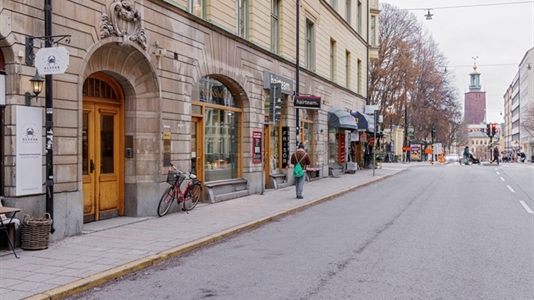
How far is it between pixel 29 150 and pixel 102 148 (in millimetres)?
2814

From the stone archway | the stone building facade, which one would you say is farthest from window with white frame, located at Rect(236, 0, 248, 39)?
the stone archway

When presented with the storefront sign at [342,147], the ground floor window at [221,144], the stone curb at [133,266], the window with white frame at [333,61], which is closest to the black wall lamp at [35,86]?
the stone curb at [133,266]

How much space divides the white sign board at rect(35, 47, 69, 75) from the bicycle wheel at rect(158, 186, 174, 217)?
4.33m

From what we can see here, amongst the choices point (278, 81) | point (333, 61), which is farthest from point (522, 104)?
point (278, 81)

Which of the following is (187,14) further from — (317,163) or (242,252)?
(317,163)

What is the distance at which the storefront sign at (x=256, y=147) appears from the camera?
16.9m

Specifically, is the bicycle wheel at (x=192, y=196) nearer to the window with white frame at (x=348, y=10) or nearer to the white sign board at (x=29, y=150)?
the white sign board at (x=29, y=150)

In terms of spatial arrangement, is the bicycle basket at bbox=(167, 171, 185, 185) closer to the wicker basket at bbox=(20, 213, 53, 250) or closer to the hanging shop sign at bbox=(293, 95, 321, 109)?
the wicker basket at bbox=(20, 213, 53, 250)

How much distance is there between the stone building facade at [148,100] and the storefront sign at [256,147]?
43mm

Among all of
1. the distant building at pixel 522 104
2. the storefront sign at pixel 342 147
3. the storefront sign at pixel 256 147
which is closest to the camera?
the storefront sign at pixel 256 147

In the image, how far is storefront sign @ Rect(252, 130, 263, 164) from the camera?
16906 mm

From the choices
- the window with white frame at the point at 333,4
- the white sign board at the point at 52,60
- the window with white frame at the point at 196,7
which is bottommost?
the white sign board at the point at 52,60

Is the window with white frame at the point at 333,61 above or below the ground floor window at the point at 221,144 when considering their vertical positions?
above

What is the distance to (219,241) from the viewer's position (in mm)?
9539
